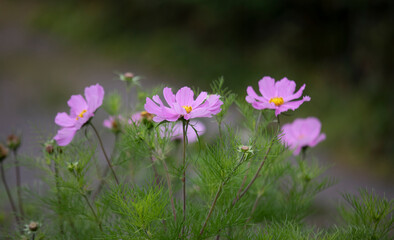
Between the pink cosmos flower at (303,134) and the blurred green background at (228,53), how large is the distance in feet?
6.41

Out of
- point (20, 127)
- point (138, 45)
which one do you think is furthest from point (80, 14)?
point (20, 127)

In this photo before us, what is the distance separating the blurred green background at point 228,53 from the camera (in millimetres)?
2939

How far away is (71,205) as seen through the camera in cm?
70

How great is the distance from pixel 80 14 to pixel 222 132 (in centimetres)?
485

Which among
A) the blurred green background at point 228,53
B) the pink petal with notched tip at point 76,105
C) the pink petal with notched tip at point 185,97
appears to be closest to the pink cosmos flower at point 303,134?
the pink petal with notched tip at point 185,97

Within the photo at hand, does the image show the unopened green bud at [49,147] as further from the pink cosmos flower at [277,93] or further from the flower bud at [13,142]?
the pink cosmos flower at [277,93]

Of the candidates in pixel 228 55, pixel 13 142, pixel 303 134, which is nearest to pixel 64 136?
pixel 13 142

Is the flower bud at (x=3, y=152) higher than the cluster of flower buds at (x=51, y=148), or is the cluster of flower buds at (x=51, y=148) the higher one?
the flower bud at (x=3, y=152)

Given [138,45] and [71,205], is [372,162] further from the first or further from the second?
[138,45]

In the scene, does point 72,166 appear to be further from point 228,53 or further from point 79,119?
point 228,53

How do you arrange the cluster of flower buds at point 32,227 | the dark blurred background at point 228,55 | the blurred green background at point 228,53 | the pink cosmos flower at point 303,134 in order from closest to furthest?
the cluster of flower buds at point 32,227 < the pink cosmos flower at point 303,134 < the dark blurred background at point 228,55 < the blurred green background at point 228,53

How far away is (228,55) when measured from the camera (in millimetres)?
4109

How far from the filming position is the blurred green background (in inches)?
116

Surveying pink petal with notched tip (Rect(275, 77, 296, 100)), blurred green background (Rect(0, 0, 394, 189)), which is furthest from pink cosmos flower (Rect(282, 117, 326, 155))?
blurred green background (Rect(0, 0, 394, 189))
